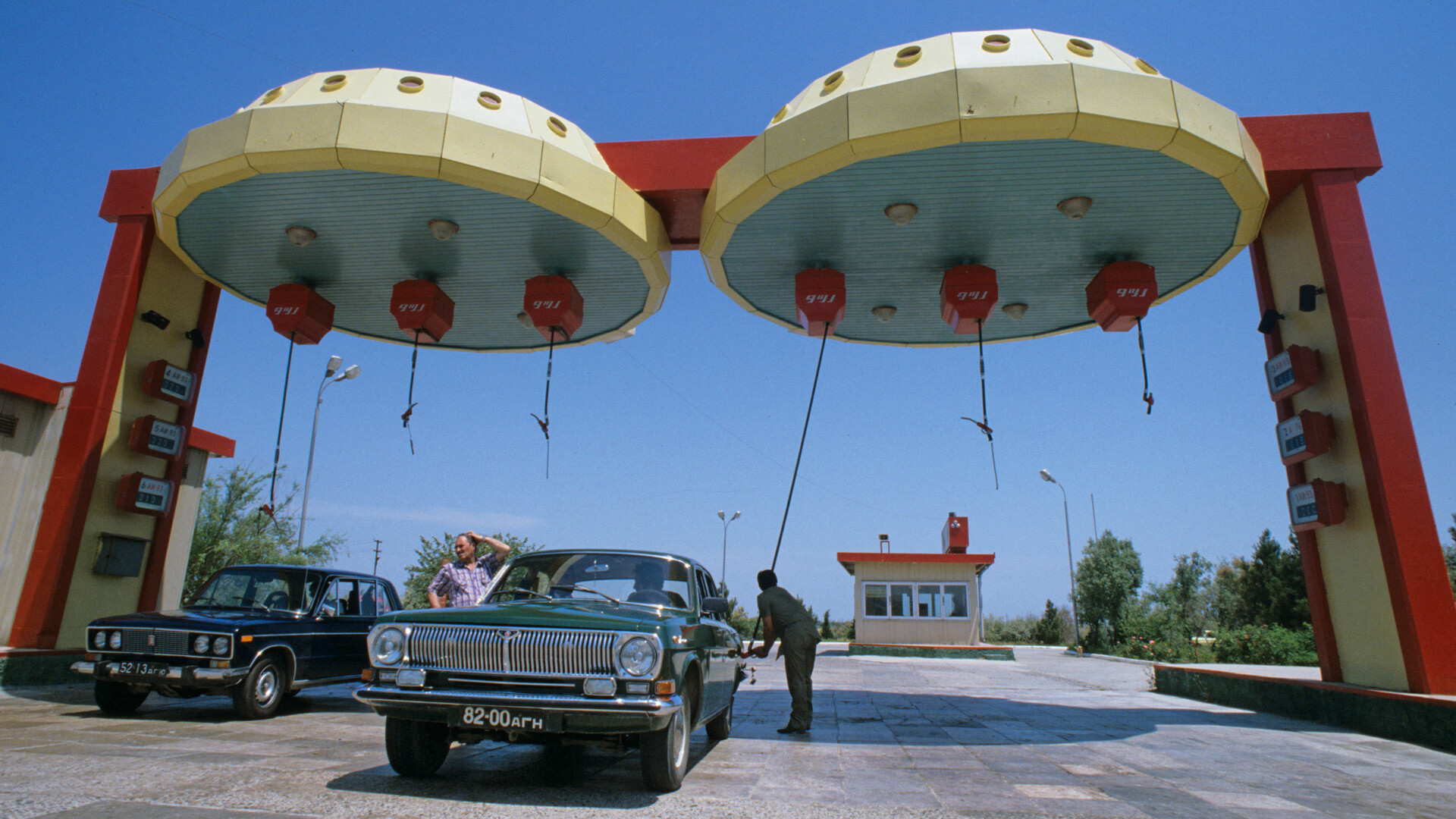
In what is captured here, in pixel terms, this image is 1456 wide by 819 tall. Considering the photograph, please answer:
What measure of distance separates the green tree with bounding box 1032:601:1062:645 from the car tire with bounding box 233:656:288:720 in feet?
134

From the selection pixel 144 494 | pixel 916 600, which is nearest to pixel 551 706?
pixel 144 494

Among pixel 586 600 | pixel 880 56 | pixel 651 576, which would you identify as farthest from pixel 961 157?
pixel 586 600

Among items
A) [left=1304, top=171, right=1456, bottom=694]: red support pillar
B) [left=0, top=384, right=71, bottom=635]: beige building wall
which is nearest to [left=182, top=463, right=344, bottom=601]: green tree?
[left=0, top=384, right=71, bottom=635]: beige building wall

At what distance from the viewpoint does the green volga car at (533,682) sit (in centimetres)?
414

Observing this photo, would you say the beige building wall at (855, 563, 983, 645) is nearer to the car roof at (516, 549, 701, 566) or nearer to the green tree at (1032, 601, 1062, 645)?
the green tree at (1032, 601, 1062, 645)

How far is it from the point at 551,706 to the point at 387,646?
114cm

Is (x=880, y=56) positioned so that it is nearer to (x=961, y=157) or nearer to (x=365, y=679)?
(x=961, y=157)

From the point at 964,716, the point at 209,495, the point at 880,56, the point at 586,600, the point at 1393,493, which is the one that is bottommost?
the point at 964,716

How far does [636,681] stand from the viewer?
4.21 m

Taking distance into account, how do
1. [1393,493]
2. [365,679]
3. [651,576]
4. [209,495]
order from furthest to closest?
[209,495], [1393,493], [651,576], [365,679]

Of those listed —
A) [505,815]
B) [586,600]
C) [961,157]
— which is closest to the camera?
[505,815]

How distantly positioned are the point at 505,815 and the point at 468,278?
8.41 m

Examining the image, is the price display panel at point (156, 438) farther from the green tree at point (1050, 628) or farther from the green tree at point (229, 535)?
the green tree at point (1050, 628)

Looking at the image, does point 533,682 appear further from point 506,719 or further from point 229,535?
point 229,535
